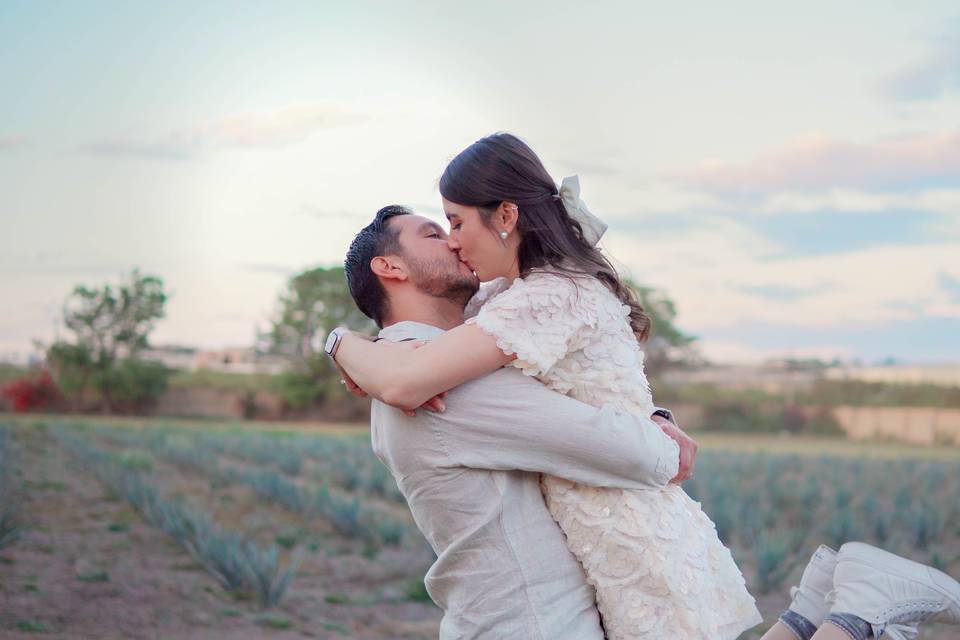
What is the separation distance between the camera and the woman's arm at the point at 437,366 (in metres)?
2.17

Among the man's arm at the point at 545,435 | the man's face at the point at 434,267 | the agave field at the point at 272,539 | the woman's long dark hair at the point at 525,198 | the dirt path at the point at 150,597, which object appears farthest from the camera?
the agave field at the point at 272,539

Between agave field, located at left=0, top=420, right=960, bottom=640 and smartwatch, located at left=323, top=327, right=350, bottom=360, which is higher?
smartwatch, located at left=323, top=327, right=350, bottom=360

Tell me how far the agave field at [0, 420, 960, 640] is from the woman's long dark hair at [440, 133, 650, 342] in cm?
492

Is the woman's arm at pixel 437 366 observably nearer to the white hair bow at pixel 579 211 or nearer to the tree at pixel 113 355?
the white hair bow at pixel 579 211

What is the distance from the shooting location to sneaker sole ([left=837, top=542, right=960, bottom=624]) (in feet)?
8.87

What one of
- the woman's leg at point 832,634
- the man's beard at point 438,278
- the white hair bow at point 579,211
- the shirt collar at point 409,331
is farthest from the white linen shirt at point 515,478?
the woman's leg at point 832,634

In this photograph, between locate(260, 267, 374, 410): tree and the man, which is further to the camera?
locate(260, 267, 374, 410): tree

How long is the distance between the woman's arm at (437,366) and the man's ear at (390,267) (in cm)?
26

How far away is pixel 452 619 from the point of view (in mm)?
2344

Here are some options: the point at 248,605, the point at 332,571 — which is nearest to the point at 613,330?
the point at 248,605

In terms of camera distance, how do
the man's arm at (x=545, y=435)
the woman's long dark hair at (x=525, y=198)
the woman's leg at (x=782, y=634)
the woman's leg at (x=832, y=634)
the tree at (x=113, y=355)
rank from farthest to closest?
the tree at (x=113, y=355), the woman's leg at (x=782, y=634), the woman's leg at (x=832, y=634), the woman's long dark hair at (x=525, y=198), the man's arm at (x=545, y=435)

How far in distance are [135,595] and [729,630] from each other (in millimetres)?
5986

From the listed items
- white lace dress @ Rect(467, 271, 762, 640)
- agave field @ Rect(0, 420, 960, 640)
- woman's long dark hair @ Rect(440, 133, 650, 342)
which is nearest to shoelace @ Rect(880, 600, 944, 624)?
white lace dress @ Rect(467, 271, 762, 640)

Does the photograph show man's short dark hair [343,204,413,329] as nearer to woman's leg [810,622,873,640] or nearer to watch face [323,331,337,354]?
watch face [323,331,337,354]
